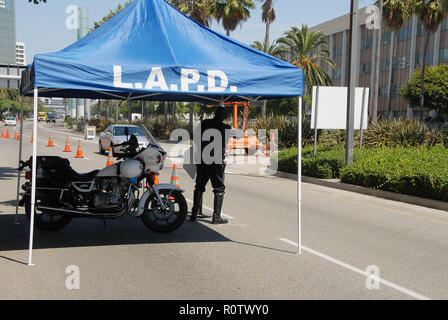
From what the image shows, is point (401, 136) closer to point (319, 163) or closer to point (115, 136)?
point (319, 163)

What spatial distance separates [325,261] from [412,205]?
602 centimetres

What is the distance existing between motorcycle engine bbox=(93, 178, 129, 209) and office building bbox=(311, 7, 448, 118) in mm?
52999

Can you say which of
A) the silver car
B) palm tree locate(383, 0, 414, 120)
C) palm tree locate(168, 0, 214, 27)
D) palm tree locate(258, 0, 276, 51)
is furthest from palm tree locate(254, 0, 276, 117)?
the silver car

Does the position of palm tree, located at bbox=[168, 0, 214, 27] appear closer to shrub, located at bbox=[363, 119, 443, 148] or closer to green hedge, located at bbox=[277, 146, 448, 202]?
shrub, located at bbox=[363, 119, 443, 148]

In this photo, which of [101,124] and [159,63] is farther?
[101,124]

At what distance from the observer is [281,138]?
27391 mm

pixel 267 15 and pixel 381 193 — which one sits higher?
pixel 267 15

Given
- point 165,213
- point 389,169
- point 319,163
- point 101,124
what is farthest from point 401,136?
point 101,124

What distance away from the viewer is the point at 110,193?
23.4 ft

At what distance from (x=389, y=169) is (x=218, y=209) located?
6.38 metres

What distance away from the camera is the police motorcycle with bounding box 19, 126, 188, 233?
707cm

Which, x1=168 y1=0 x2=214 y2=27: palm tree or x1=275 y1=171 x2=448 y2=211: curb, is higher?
x1=168 y1=0 x2=214 y2=27: palm tree

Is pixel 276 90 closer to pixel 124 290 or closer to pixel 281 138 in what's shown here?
pixel 124 290

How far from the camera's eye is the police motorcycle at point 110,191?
23.2 feet
